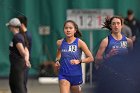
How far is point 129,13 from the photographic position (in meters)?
14.9

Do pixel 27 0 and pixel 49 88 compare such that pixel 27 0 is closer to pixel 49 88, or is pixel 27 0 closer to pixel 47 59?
pixel 47 59

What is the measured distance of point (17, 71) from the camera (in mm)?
9625

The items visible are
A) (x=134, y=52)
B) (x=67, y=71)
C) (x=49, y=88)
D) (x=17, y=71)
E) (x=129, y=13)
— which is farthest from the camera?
(x=129, y=13)

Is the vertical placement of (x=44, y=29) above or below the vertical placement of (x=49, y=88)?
above

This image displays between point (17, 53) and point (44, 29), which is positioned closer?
point (17, 53)

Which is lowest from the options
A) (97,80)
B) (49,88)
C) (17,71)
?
(49,88)

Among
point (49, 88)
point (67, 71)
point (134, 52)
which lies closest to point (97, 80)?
point (134, 52)

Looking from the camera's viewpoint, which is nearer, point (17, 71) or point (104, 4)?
point (17, 71)

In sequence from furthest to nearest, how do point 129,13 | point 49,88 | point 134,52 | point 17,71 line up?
point 129,13, point 49,88, point 17,71, point 134,52

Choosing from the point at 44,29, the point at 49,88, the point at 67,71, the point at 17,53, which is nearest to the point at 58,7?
the point at 44,29

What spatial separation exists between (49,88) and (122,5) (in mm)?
3731

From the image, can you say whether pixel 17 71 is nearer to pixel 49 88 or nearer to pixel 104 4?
pixel 49 88

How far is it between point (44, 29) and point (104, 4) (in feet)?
6.18

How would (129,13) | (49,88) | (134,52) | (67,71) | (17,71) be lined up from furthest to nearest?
(129,13) → (49,88) → (17,71) → (67,71) → (134,52)
